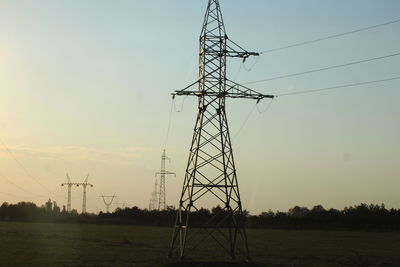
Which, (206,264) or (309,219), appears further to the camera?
(309,219)

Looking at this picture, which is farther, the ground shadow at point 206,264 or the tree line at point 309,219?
the tree line at point 309,219

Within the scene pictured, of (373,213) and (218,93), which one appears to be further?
(373,213)

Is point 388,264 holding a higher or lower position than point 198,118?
lower

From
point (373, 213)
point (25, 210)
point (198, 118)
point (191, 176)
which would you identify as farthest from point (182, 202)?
point (25, 210)

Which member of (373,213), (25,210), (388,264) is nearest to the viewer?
(388,264)

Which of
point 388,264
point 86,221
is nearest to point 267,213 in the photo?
point 86,221

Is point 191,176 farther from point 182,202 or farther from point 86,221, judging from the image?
point 86,221

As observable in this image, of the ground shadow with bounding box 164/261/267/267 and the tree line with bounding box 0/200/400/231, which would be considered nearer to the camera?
the ground shadow with bounding box 164/261/267/267

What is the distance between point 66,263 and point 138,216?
123291 millimetres

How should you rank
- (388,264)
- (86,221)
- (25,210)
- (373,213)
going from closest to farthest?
(388,264) < (373,213) < (86,221) < (25,210)

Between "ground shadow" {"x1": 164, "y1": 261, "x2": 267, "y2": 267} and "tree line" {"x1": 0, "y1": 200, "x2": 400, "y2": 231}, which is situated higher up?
"tree line" {"x1": 0, "y1": 200, "x2": 400, "y2": 231}

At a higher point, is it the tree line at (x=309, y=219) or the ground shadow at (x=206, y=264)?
the tree line at (x=309, y=219)

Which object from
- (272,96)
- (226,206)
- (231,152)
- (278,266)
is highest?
(272,96)

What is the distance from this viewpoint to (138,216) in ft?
510
